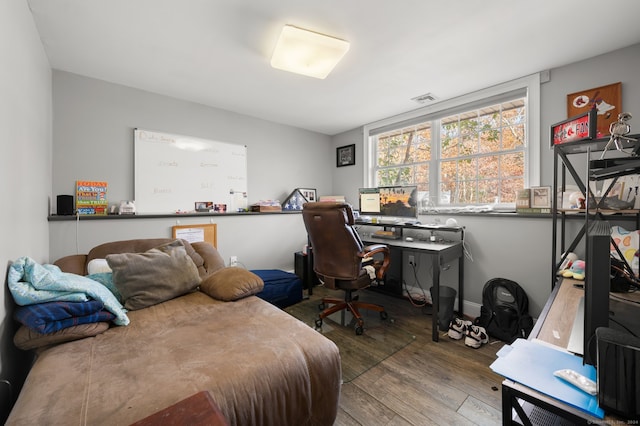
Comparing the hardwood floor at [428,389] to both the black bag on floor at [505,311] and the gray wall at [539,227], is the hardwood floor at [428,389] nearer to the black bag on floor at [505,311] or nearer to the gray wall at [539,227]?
the black bag on floor at [505,311]

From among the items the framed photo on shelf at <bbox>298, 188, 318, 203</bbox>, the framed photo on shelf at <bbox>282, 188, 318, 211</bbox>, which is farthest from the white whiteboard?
the framed photo on shelf at <bbox>298, 188, 318, 203</bbox>

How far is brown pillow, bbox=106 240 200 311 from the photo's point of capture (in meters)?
1.66

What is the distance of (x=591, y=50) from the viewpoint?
196 cm

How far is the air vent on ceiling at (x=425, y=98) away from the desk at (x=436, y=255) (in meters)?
1.46

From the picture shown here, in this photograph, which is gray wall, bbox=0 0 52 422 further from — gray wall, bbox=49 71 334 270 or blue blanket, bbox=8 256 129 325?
gray wall, bbox=49 71 334 270

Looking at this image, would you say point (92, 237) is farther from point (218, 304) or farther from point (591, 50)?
point (591, 50)

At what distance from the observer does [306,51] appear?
1.81 meters

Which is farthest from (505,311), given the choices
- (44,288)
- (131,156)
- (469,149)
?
(131,156)

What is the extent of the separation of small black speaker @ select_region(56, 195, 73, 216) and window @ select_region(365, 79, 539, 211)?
11.3 feet

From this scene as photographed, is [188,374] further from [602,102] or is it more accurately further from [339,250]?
[602,102]

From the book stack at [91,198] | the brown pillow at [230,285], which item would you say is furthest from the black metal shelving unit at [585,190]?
the book stack at [91,198]

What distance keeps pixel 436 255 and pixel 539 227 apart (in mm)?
952

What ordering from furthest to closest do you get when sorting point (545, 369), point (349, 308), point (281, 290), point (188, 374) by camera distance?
point (281, 290) < point (349, 308) < point (188, 374) < point (545, 369)

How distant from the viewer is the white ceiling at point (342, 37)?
1535 mm
